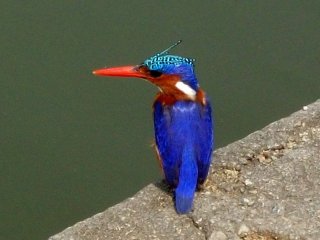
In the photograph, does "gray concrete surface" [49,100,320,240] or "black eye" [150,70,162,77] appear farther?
"black eye" [150,70,162,77]

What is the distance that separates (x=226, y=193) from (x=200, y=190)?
0.34 ft

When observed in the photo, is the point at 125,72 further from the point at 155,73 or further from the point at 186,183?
the point at 186,183

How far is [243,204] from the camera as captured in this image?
329 centimetres

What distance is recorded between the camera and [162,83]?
3.34 meters

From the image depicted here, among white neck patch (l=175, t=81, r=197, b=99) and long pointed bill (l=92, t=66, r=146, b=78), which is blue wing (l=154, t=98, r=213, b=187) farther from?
long pointed bill (l=92, t=66, r=146, b=78)

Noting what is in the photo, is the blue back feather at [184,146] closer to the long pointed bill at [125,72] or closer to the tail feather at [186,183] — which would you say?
the tail feather at [186,183]

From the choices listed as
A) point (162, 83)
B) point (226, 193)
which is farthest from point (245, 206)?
point (162, 83)

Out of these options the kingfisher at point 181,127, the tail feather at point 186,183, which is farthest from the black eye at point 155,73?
the tail feather at point 186,183

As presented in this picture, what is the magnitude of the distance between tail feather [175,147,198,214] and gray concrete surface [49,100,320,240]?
0.04m

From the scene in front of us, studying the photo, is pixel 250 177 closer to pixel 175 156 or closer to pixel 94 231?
pixel 175 156

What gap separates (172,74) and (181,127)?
0.69ft

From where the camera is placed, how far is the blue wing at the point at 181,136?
10.8 feet

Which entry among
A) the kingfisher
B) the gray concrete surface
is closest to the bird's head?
the kingfisher

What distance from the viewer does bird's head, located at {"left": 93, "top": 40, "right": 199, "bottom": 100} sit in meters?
3.30
